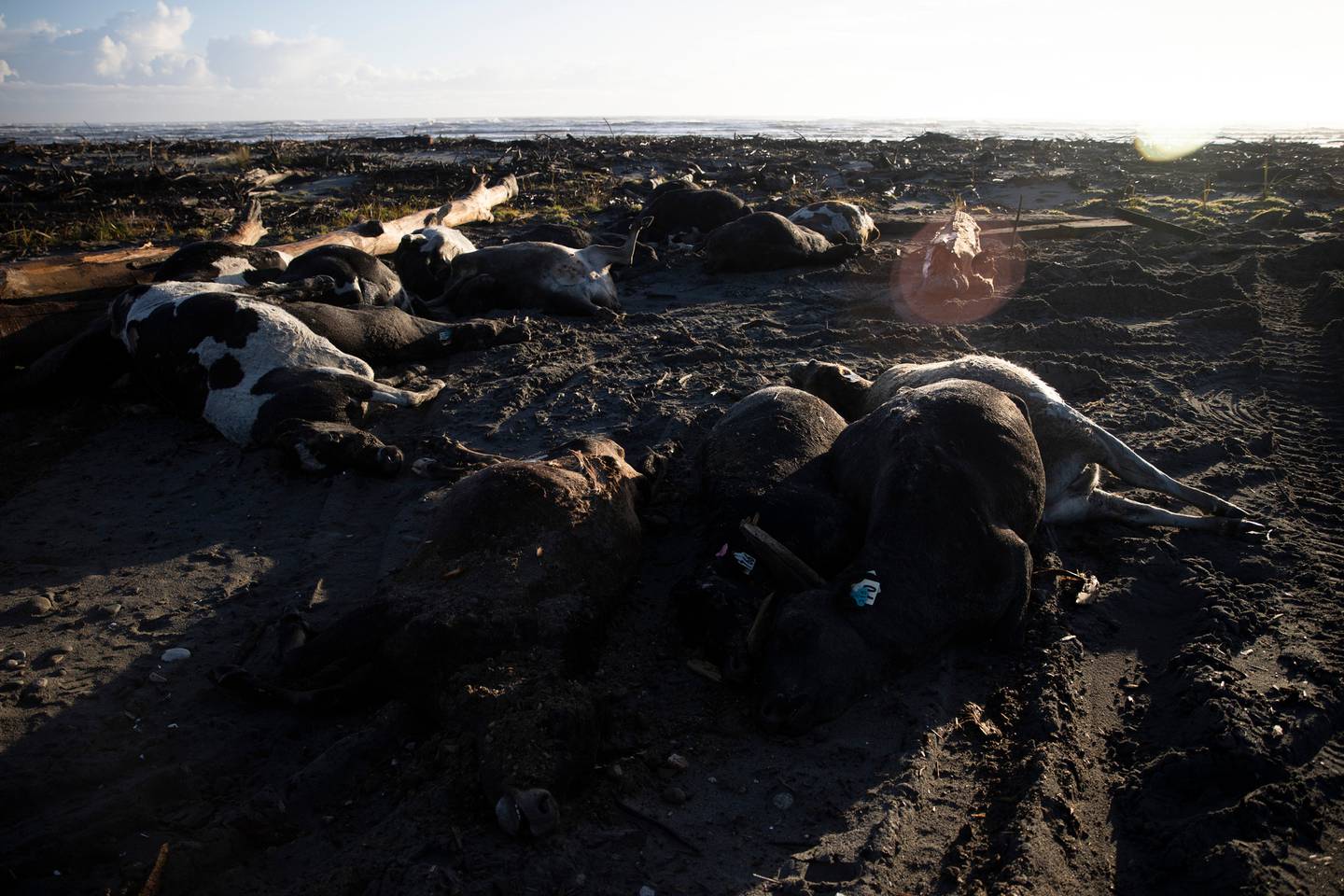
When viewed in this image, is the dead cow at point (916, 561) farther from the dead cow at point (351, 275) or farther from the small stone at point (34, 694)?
the dead cow at point (351, 275)

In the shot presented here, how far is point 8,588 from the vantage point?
4246mm

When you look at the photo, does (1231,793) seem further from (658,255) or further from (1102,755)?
(658,255)

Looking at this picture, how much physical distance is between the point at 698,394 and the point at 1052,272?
6337 millimetres

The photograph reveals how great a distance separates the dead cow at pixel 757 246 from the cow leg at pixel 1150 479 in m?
6.71

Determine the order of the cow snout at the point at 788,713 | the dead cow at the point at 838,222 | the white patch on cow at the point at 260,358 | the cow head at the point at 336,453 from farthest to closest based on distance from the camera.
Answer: the dead cow at the point at 838,222, the white patch on cow at the point at 260,358, the cow head at the point at 336,453, the cow snout at the point at 788,713

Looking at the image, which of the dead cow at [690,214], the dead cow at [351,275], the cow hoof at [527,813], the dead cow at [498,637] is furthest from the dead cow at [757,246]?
the cow hoof at [527,813]

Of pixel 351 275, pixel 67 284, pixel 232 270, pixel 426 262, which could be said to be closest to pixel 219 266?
pixel 232 270

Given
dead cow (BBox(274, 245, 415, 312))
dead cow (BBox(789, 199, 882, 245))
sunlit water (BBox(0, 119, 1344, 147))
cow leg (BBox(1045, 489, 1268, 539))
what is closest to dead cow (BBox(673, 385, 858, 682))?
cow leg (BBox(1045, 489, 1268, 539))

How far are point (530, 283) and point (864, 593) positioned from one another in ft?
23.3

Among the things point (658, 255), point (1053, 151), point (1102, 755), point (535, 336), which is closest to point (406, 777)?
point (1102, 755)

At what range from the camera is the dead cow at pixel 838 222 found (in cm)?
1261

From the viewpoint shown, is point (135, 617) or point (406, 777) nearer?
point (406, 777)

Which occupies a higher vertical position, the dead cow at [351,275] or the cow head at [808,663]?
the dead cow at [351,275]

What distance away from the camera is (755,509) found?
4.22m
